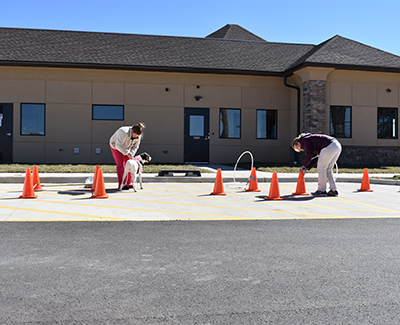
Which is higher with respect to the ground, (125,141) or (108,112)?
(108,112)

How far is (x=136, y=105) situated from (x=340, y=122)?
32.4 feet

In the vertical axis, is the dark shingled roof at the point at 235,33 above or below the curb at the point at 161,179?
above

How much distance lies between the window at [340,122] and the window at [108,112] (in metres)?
10.1

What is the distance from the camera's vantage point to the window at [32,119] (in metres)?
22.0

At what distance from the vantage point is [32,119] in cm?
2205

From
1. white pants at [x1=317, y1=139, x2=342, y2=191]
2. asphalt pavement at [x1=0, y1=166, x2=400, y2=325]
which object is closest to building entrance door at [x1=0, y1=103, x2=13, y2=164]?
asphalt pavement at [x1=0, y1=166, x2=400, y2=325]

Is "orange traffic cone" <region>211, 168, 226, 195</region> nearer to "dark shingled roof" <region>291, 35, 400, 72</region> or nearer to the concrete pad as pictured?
→ the concrete pad

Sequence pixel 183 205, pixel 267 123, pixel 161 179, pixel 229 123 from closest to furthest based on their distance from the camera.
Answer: pixel 183 205
pixel 161 179
pixel 229 123
pixel 267 123

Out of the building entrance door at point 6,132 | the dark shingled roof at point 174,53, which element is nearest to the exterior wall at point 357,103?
the dark shingled roof at point 174,53

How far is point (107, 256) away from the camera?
17.0ft

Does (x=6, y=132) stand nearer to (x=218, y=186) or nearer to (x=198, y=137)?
(x=198, y=137)

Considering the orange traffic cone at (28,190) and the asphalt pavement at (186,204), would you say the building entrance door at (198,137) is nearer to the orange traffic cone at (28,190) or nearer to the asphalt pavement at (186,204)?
the asphalt pavement at (186,204)

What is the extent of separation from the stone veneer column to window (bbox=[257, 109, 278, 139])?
238 centimetres

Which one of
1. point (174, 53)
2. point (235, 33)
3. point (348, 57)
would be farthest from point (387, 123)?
point (235, 33)
